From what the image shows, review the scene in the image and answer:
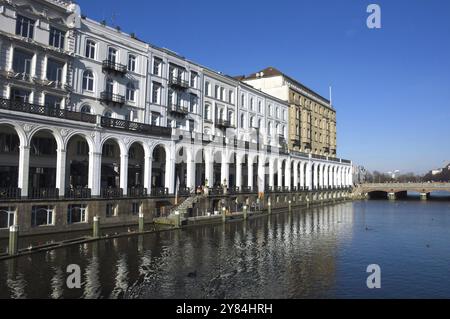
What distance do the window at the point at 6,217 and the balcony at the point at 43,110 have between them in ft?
25.0

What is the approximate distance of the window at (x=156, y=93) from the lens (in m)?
47.3

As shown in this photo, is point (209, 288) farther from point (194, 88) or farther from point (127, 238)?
point (194, 88)

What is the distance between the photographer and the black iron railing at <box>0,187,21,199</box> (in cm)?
2837

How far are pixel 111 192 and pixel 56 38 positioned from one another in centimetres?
1553

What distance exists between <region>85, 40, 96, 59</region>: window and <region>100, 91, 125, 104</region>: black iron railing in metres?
3.94

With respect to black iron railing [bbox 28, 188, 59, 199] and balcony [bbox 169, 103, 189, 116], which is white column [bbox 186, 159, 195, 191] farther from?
black iron railing [bbox 28, 188, 59, 199]

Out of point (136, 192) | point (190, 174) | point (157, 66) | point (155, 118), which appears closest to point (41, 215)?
point (136, 192)

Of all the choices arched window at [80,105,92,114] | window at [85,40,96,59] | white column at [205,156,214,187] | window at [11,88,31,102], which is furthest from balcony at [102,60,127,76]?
white column at [205,156,214,187]

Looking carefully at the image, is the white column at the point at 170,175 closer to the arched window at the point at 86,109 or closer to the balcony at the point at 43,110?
the arched window at the point at 86,109

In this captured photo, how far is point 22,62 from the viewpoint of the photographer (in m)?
33.4

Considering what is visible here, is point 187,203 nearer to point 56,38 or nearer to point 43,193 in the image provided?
point 43,193

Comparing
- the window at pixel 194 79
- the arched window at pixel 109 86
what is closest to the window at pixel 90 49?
the arched window at pixel 109 86
